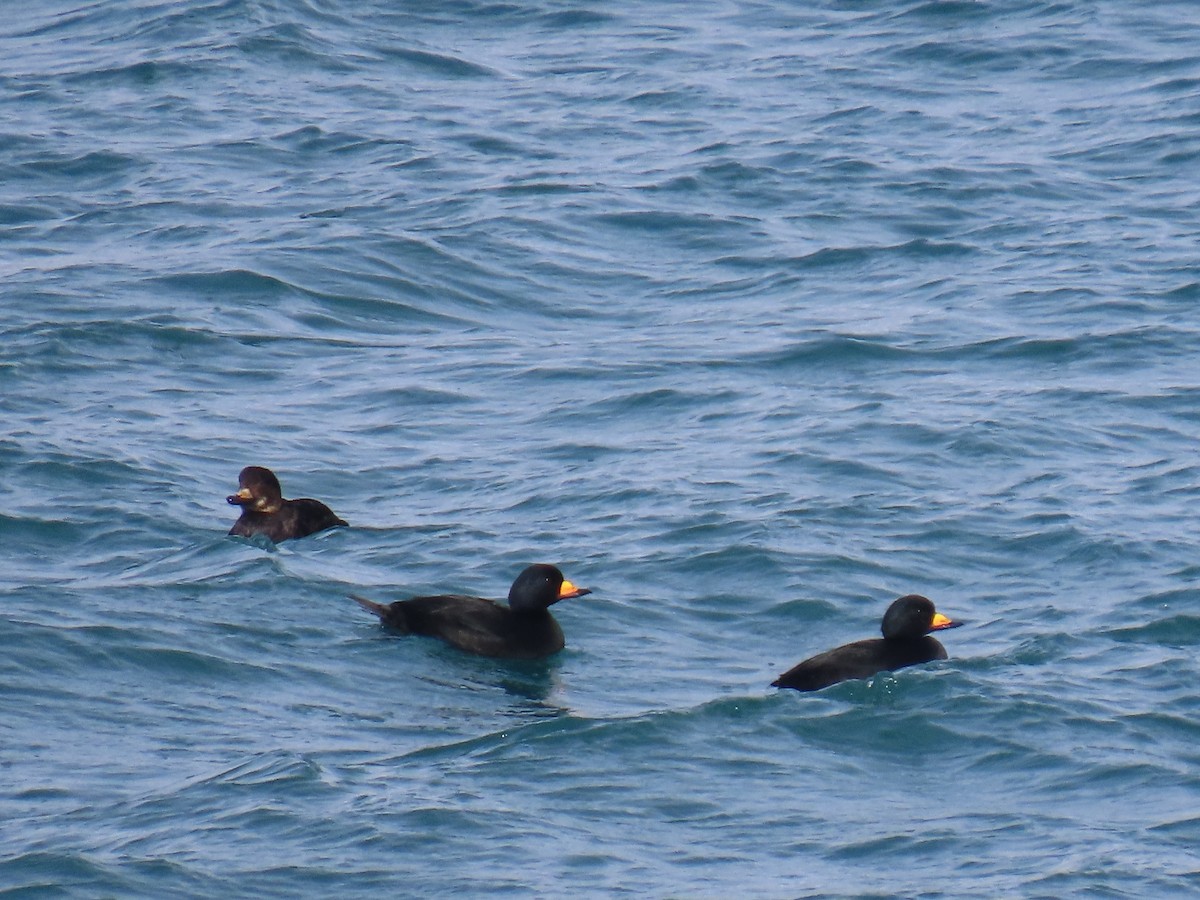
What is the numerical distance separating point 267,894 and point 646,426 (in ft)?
23.0

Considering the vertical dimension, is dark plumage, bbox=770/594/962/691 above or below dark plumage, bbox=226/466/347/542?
below

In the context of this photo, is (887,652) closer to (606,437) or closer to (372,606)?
(372,606)

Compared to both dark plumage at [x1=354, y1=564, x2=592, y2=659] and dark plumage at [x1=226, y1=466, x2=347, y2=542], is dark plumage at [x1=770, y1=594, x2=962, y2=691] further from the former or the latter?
dark plumage at [x1=226, y1=466, x2=347, y2=542]

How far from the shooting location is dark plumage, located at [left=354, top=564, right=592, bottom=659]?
1099 cm

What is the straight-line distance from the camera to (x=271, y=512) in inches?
488

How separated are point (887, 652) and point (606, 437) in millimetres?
4236

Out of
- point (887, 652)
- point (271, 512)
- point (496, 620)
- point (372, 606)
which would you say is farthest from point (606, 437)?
point (887, 652)

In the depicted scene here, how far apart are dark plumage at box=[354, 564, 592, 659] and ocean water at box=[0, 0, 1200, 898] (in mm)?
132

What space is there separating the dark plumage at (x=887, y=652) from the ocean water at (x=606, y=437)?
0.13 metres

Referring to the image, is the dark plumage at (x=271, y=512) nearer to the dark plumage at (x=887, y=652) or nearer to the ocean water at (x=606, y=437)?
the ocean water at (x=606, y=437)

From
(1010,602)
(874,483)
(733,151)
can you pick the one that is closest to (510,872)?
(1010,602)

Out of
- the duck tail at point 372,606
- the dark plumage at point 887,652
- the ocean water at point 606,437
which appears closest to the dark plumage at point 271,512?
the ocean water at point 606,437

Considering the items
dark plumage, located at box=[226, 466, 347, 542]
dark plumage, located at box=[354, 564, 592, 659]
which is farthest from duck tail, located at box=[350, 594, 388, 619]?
dark plumage, located at box=[226, 466, 347, 542]

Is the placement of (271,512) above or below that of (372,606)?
above
